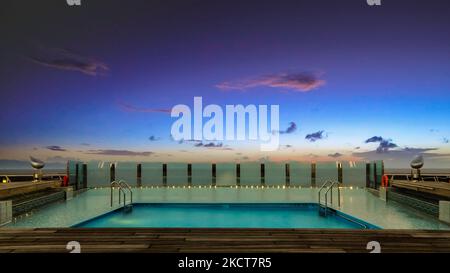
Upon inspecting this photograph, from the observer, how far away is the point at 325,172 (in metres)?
10.3

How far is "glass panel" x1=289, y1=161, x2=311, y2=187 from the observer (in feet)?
34.3

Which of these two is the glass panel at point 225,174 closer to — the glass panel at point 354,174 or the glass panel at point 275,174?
the glass panel at point 275,174

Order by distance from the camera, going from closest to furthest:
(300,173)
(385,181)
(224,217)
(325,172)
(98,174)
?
(224,217) → (385,181) → (98,174) → (325,172) → (300,173)

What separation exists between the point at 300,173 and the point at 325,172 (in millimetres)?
763

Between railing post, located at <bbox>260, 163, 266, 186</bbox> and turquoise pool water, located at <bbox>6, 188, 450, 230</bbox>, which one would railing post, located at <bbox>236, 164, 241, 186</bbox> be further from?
turquoise pool water, located at <bbox>6, 188, 450, 230</bbox>

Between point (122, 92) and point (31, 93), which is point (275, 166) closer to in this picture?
point (122, 92)

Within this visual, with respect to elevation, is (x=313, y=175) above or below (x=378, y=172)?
below

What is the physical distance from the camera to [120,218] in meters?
6.21

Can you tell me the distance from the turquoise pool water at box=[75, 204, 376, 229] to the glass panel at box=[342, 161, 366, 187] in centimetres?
344

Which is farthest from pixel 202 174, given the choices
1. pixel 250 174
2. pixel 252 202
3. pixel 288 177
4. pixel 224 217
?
pixel 224 217

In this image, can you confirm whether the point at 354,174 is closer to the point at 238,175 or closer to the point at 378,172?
the point at 378,172

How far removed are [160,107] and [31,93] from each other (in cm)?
246

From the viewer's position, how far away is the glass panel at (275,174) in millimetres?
10523

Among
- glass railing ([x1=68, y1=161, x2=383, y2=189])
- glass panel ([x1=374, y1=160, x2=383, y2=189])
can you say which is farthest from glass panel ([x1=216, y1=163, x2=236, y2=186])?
glass panel ([x1=374, y1=160, x2=383, y2=189])
